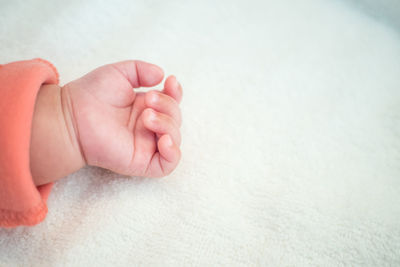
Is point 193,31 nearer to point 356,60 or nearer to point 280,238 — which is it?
point 356,60

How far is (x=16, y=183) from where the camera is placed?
1.61 feet

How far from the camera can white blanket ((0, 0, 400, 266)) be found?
61cm

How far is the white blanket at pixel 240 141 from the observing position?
61 cm

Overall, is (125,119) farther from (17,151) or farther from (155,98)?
(17,151)

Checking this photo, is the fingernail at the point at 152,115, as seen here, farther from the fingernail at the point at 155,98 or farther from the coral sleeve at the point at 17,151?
the coral sleeve at the point at 17,151

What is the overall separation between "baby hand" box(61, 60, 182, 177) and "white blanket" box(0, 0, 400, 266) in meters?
0.08

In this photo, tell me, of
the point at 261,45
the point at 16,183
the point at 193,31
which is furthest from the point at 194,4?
the point at 16,183

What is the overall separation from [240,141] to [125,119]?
294 millimetres

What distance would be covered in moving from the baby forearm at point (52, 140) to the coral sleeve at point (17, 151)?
4cm

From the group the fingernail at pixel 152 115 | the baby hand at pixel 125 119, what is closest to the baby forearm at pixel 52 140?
the baby hand at pixel 125 119

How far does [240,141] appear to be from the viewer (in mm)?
749

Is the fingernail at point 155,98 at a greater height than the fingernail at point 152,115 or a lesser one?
greater

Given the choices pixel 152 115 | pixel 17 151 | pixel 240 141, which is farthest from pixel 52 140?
pixel 240 141

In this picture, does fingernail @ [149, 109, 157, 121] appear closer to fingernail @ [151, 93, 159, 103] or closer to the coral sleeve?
fingernail @ [151, 93, 159, 103]
